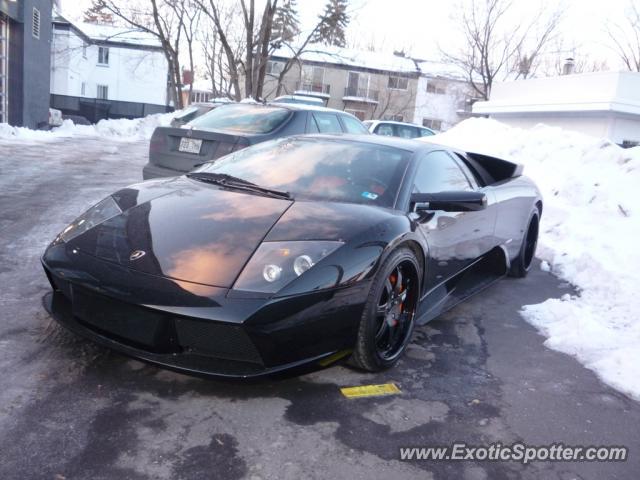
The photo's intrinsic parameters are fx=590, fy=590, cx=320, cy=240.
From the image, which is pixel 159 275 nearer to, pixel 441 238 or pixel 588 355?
pixel 441 238

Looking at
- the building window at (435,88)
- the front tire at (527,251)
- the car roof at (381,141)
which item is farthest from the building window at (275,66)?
the car roof at (381,141)

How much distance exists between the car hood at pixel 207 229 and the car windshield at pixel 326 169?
212 millimetres

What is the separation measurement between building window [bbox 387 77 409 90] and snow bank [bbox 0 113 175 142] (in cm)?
2526

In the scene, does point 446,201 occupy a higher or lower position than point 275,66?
lower

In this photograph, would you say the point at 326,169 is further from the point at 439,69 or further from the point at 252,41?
the point at 439,69

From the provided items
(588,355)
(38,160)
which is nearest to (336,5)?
(38,160)

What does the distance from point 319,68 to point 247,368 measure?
47.3 metres

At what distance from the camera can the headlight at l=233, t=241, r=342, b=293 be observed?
8.68ft

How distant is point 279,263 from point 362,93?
47.3 meters

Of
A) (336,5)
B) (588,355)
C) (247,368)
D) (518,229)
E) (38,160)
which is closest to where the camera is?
(247,368)

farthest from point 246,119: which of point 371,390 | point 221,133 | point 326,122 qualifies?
point 371,390

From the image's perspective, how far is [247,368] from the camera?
8.52 ft

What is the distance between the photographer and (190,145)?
661cm

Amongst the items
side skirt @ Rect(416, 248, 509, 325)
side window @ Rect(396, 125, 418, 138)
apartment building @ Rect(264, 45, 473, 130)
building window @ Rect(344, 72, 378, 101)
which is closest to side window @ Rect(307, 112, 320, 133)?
side skirt @ Rect(416, 248, 509, 325)
